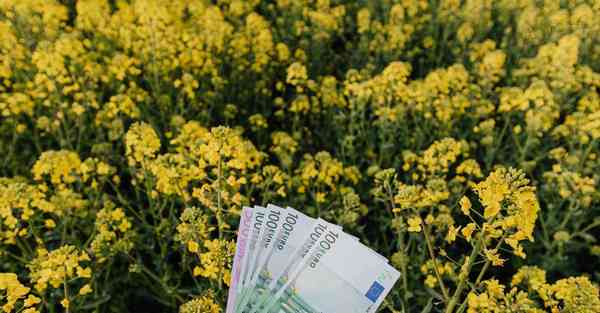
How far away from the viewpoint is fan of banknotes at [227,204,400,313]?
7.10 feet

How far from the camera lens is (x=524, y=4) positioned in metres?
6.80

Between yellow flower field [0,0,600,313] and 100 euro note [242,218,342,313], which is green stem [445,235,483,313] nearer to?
yellow flower field [0,0,600,313]

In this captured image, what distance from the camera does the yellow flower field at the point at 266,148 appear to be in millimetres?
3252

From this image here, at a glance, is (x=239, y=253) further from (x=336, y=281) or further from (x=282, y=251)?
(x=336, y=281)

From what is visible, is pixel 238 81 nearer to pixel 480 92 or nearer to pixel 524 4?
pixel 480 92

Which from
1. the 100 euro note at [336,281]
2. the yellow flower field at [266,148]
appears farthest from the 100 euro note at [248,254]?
the yellow flower field at [266,148]

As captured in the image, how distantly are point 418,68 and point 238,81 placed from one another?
8.04 ft

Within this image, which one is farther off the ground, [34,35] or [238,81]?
[34,35]

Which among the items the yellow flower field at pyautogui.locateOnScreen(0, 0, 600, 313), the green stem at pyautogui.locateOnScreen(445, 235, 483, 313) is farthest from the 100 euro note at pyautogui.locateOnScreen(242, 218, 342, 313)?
the green stem at pyautogui.locateOnScreen(445, 235, 483, 313)

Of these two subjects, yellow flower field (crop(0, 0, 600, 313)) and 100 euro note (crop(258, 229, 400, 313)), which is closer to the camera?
100 euro note (crop(258, 229, 400, 313))

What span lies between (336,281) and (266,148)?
10.1ft

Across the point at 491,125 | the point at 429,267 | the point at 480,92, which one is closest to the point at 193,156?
the point at 429,267

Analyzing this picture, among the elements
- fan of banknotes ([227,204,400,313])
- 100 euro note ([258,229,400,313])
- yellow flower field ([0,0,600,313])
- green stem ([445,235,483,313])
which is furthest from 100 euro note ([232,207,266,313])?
green stem ([445,235,483,313])

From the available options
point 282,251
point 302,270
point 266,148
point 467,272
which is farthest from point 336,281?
point 266,148
